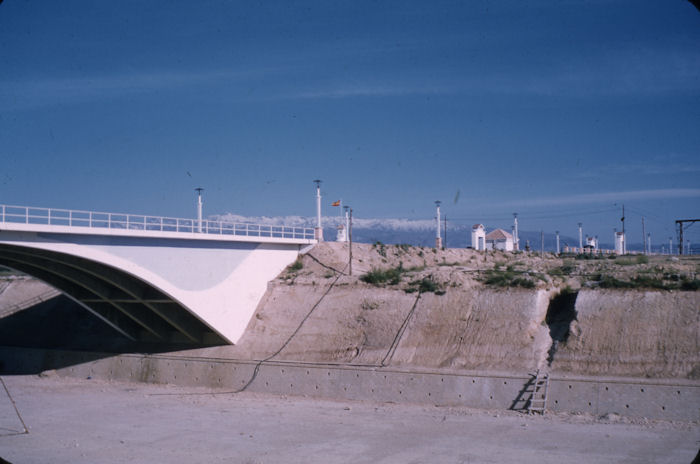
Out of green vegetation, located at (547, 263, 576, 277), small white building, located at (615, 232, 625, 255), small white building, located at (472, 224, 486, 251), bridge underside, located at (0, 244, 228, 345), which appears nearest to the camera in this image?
bridge underside, located at (0, 244, 228, 345)

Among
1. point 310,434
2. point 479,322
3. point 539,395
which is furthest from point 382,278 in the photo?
point 310,434

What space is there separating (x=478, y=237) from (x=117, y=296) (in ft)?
131

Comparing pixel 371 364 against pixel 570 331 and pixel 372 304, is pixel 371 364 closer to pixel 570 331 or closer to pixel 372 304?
pixel 372 304

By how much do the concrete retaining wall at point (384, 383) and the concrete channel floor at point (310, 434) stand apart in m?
0.79

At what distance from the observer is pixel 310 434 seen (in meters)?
22.1

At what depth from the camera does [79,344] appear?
129 ft

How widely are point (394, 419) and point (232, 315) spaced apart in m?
13.1

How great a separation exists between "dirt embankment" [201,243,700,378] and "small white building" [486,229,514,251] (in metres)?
26.5

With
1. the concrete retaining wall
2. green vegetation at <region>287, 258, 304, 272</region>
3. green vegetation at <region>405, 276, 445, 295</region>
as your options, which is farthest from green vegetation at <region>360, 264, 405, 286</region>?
the concrete retaining wall

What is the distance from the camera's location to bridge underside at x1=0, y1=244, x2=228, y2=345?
29.0 meters

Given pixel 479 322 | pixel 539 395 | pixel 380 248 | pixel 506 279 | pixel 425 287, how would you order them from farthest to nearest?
1. pixel 380 248
2. pixel 425 287
3. pixel 506 279
4. pixel 479 322
5. pixel 539 395

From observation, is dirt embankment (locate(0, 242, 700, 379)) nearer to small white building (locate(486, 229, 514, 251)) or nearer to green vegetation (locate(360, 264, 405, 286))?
green vegetation (locate(360, 264, 405, 286))

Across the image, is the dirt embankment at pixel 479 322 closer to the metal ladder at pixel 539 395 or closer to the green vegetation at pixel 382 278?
the green vegetation at pixel 382 278

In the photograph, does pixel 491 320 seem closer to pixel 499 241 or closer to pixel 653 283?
pixel 653 283
